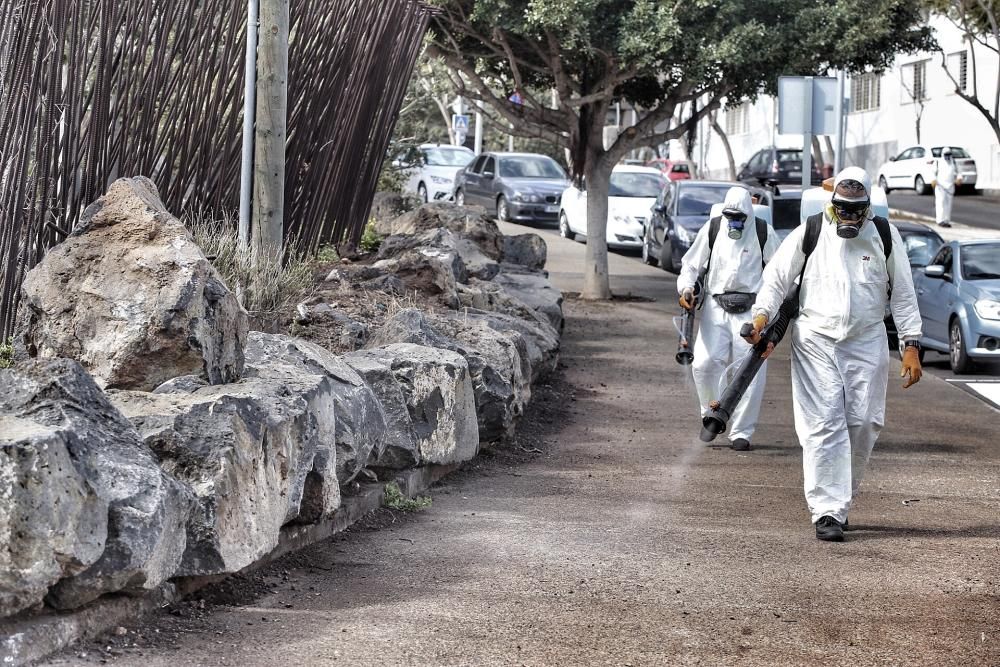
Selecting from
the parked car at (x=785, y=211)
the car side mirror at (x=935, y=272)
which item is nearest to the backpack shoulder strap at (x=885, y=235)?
the car side mirror at (x=935, y=272)

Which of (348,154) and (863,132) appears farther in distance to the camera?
(863,132)

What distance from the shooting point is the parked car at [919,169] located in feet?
143

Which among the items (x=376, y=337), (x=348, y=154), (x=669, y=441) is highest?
(x=348, y=154)

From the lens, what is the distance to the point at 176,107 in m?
10.5

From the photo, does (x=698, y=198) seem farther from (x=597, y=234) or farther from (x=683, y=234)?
(x=597, y=234)

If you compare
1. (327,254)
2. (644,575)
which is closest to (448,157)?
(327,254)

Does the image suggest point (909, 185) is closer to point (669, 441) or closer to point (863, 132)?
point (863, 132)

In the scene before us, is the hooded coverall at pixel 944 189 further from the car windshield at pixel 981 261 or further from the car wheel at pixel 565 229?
the car windshield at pixel 981 261

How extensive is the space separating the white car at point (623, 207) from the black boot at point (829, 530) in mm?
20067

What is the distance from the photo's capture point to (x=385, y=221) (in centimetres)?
1892

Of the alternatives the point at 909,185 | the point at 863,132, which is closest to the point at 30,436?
the point at 909,185

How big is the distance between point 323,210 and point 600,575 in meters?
7.91

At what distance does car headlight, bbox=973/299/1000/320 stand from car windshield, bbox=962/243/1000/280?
64cm

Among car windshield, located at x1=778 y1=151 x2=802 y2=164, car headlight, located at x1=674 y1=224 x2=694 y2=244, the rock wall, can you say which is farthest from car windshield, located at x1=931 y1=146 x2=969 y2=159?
the rock wall
